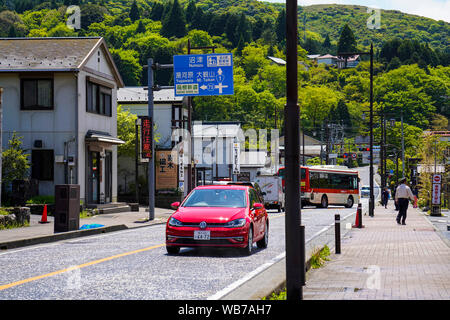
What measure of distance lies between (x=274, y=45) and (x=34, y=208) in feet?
527

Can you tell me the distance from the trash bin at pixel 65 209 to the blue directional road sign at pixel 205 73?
13791 mm

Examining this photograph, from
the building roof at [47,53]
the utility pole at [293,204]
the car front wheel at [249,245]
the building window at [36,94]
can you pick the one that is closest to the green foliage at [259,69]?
the building roof at [47,53]

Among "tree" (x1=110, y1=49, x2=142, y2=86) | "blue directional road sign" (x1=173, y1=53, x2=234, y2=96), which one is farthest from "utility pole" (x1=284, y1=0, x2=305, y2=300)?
"tree" (x1=110, y1=49, x2=142, y2=86)

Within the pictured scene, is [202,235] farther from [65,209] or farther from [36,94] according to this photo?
[36,94]

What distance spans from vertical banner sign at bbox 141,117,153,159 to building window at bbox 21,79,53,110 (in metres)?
4.75

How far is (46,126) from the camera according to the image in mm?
31281

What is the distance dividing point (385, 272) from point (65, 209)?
11.4 metres

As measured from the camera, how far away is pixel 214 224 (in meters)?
13.4

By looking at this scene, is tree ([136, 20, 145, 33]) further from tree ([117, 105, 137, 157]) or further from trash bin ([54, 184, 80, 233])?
trash bin ([54, 184, 80, 233])

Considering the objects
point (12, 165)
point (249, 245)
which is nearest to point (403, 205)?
point (249, 245)

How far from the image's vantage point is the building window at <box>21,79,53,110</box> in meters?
31.2

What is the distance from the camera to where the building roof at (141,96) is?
52531 mm

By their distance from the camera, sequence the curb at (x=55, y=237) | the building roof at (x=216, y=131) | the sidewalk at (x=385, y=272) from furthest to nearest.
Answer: the building roof at (x=216, y=131), the curb at (x=55, y=237), the sidewalk at (x=385, y=272)

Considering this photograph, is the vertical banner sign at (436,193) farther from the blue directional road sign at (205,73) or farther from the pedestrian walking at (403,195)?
the blue directional road sign at (205,73)
